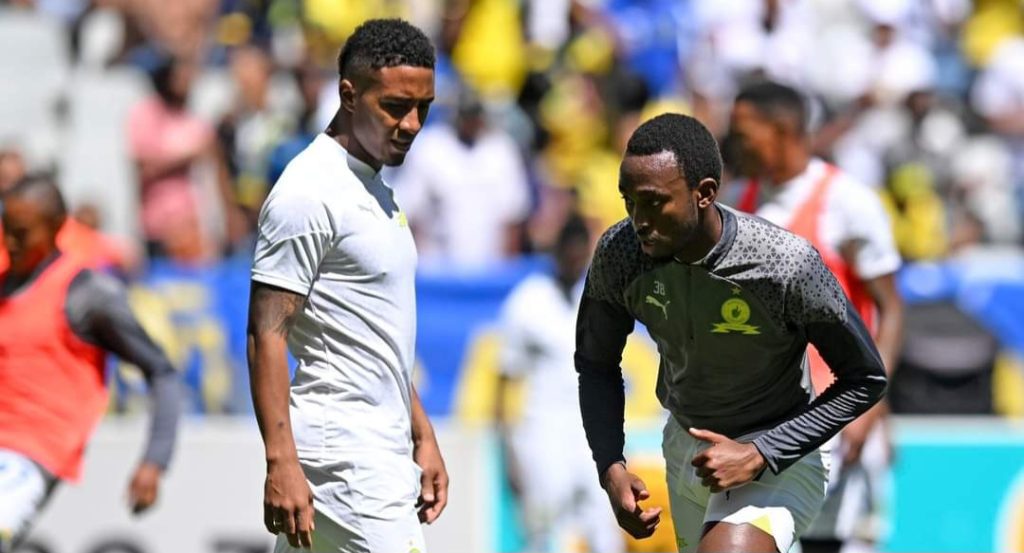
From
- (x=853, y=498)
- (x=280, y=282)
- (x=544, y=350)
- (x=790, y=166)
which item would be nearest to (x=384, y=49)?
(x=280, y=282)

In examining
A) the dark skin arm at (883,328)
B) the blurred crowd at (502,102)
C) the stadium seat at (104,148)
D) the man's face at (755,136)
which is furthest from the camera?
the stadium seat at (104,148)

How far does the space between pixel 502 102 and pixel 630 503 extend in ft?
30.8

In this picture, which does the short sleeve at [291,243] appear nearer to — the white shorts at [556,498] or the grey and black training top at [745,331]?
the grey and black training top at [745,331]

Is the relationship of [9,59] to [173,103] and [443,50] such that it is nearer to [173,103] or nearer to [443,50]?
[173,103]

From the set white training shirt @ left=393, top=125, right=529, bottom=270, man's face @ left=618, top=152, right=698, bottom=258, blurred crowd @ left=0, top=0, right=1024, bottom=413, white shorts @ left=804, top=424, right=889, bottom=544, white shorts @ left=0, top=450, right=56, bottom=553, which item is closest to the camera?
man's face @ left=618, top=152, right=698, bottom=258

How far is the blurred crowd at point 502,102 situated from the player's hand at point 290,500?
22.7ft

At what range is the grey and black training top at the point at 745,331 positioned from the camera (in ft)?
16.4

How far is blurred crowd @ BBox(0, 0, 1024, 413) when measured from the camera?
13.1 metres

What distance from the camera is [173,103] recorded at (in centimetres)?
1343

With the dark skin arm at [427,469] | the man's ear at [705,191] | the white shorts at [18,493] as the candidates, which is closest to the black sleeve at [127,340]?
the white shorts at [18,493]

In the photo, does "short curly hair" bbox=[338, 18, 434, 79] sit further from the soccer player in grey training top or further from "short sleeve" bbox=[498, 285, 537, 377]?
"short sleeve" bbox=[498, 285, 537, 377]

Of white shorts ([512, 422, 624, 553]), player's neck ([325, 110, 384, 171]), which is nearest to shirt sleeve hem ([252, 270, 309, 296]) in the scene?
player's neck ([325, 110, 384, 171])

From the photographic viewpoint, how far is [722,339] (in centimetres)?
511

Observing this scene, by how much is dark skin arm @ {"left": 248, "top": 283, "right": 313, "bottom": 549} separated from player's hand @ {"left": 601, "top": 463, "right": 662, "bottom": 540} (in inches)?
36.4
